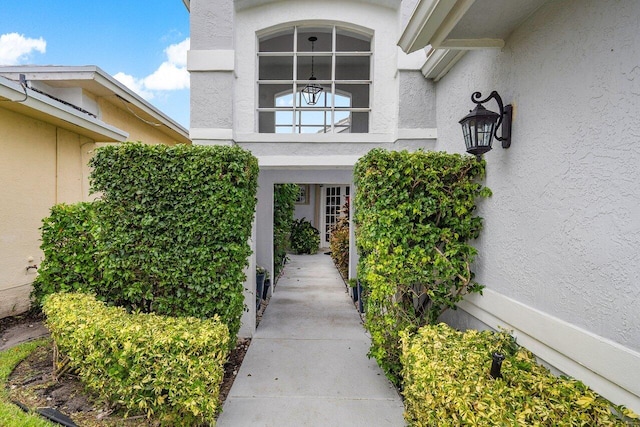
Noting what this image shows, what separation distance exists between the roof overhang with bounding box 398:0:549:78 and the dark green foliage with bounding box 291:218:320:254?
11.5m

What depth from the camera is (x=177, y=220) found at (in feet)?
13.4

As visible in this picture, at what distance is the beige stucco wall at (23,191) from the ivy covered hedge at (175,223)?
9.40ft

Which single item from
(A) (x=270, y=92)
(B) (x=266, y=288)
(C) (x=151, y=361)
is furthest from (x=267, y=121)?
(C) (x=151, y=361)

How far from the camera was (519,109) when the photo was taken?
3.08 metres

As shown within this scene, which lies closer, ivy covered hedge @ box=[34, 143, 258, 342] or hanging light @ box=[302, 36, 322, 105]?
ivy covered hedge @ box=[34, 143, 258, 342]

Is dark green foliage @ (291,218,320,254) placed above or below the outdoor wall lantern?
below

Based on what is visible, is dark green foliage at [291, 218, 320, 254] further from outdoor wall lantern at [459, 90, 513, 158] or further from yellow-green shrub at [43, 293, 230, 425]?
outdoor wall lantern at [459, 90, 513, 158]

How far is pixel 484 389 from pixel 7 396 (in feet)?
15.3

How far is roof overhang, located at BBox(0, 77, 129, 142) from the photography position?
16.6 feet

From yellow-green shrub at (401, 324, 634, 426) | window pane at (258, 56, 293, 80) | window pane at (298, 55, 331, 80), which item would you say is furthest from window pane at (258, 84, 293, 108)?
yellow-green shrub at (401, 324, 634, 426)

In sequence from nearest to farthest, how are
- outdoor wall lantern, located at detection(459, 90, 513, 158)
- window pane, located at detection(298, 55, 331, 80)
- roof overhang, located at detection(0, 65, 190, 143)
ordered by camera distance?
outdoor wall lantern, located at detection(459, 90, 513, 158)
roof overhang, located at detection(0, 65, 190, 143)
window pane, located at detection(298, 55, 331, 80)

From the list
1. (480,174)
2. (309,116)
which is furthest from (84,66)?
(480,174)

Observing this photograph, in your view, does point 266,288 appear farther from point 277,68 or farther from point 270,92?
point 277,68

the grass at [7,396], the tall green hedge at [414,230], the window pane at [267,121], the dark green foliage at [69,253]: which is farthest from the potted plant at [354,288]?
the grass at [7,396]
